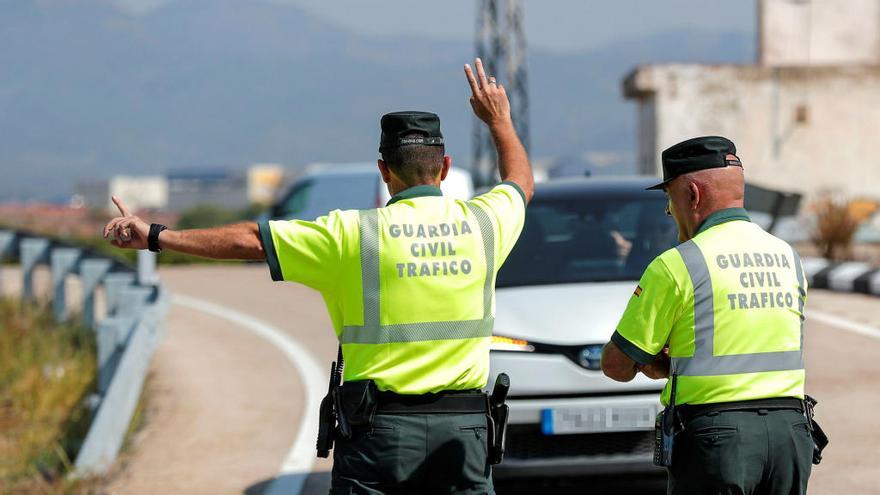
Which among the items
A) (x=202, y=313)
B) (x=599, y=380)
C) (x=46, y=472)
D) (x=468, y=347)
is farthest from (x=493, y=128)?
(x=202, y=313)

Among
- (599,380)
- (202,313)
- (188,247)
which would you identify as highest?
(188,247)

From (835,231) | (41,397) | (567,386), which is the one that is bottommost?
(835,231)

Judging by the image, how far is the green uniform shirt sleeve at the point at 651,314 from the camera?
4.12 metres

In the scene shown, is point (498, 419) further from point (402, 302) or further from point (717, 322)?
point (717, 322)

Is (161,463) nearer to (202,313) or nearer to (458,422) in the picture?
(458,422)

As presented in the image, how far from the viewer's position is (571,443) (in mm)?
6656

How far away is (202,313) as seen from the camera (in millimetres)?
19109

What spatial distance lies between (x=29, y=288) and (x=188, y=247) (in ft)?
43.4

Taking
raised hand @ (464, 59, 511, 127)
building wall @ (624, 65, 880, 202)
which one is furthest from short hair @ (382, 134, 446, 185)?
building wall @ (624, 65, 880, 202)

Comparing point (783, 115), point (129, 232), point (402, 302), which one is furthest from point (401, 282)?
point (783, 115)

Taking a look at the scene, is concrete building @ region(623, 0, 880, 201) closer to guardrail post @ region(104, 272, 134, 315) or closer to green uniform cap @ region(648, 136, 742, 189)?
guardrail post @ region(104, 272, 134, 315)

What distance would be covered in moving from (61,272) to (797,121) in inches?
744

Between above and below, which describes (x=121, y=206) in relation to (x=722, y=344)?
above

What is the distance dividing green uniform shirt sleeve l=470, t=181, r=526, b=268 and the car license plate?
2305 millimetres
